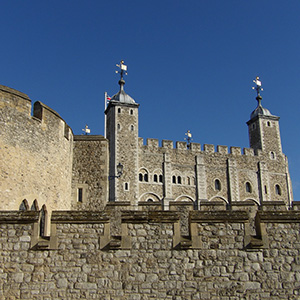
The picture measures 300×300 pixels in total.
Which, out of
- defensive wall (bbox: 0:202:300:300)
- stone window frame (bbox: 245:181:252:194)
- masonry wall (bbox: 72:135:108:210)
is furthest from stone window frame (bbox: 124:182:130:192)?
defensive wall (bbox: 0:202:300:300)

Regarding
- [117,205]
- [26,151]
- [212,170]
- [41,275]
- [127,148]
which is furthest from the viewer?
[212,170]

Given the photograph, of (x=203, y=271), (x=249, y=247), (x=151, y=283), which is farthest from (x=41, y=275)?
(x=249, y=247)

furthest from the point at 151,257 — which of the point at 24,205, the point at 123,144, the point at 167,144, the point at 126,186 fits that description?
the point at 167,144

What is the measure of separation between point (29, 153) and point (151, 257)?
204 inches

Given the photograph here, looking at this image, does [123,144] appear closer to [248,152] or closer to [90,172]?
[248,152]

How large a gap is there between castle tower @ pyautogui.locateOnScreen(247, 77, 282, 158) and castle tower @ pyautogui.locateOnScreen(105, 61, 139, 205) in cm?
1632

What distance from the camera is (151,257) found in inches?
304

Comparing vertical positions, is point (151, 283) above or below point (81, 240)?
below

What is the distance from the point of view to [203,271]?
7.69m

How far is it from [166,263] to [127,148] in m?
38.4

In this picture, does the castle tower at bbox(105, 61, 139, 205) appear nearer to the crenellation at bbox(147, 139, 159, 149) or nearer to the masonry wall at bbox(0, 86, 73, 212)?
the crenellation at bbox(147, 139, 159, 149)

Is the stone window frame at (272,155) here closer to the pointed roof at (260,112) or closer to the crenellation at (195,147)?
the pointed roof at (260,112)

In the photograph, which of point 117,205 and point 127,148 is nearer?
point 117,205

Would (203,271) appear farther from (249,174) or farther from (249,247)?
(249,174)
